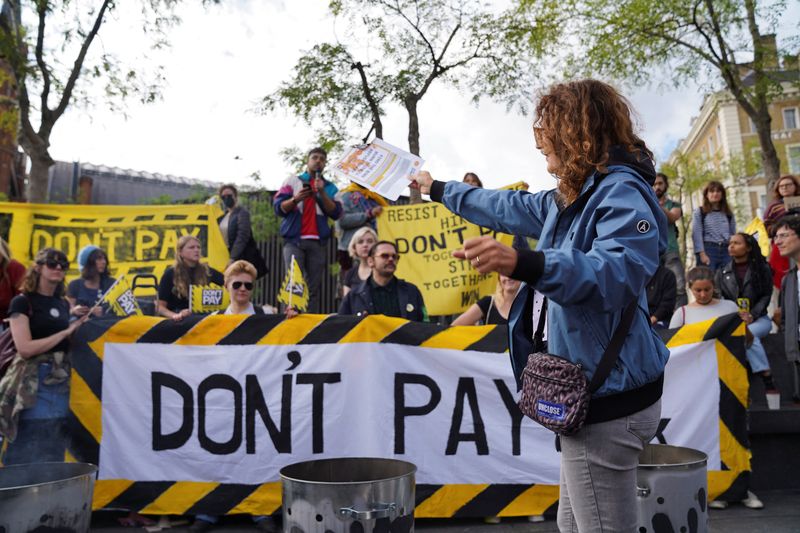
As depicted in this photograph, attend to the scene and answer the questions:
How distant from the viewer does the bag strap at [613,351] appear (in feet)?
6.15

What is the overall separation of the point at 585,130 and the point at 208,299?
4509mm

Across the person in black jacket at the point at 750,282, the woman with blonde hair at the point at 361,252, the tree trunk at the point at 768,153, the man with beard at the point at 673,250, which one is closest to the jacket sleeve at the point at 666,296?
the person in black jacket at the point at 750,282

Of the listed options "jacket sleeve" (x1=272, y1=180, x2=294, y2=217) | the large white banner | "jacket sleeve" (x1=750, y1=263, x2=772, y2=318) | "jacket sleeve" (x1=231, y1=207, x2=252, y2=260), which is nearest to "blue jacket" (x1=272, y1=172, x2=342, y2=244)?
"jacket sleeve" (x1=272, y1=180, x2=294, y2=217)

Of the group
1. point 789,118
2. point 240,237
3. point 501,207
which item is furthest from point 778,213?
point 789,118

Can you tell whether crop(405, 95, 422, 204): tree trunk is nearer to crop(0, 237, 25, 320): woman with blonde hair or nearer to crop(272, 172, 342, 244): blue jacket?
crop(272, 172, 342, 244): blue jacket


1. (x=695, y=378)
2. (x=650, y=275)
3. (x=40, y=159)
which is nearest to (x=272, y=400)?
(x=695, y=378)

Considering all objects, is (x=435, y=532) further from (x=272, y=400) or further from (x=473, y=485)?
(x=272, y=400)

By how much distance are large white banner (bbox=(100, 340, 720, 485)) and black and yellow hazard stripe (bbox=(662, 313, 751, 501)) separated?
6cm

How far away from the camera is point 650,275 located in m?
1.80

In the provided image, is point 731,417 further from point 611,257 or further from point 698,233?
point 698,233

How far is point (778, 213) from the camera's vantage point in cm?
817

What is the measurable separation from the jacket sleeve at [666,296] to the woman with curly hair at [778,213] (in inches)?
68.7

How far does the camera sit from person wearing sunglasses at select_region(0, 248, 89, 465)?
4367mm

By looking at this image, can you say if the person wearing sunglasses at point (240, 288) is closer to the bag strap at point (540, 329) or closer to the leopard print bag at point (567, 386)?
the bag strap at point (540, 329)
